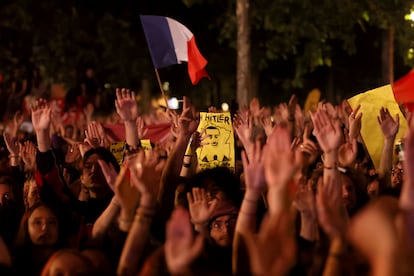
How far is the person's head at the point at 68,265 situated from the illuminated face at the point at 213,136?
12.7 ft

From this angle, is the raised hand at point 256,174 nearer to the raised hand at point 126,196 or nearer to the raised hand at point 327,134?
the raised hand at point 126,196

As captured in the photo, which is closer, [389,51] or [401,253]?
[401,253]

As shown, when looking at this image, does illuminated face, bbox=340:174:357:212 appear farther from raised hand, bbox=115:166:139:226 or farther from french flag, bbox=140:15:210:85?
french flag, bbox=140:15:210:85

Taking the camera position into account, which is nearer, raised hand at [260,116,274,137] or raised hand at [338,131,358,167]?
raised hand at [338,131,358,167]

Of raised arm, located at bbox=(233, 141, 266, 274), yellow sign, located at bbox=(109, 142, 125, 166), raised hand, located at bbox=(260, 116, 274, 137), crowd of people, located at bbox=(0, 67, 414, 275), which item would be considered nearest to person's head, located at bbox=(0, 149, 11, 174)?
crowd of people, located at bbox=(0, 67, 414, 275)

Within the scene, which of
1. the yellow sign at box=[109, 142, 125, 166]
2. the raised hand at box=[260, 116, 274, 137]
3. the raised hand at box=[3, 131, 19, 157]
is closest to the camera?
the yellow sign at box=[109, 142, 125, 166]

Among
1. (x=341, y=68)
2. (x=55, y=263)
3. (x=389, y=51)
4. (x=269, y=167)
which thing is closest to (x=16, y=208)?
(x=55, y=263)

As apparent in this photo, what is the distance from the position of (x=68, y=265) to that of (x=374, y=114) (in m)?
4.63

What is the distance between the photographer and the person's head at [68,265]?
4578mm

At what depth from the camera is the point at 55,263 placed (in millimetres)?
4629

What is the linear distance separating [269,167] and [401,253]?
2.98 feet

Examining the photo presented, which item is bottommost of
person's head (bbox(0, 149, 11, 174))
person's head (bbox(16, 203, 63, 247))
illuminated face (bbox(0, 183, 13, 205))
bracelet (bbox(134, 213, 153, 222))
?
person's head (bbox(16, 203, 63, 247))

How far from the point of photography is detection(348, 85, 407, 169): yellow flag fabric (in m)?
8.29

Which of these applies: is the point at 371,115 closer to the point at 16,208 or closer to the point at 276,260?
the point at 16,208
